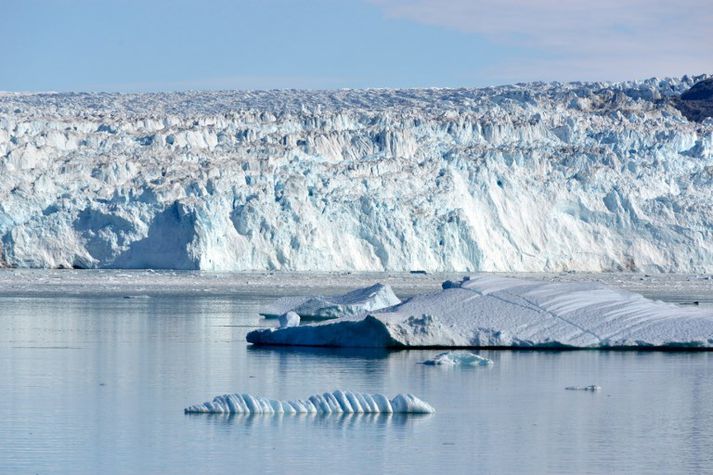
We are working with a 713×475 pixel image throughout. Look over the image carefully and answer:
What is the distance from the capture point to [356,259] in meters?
29.6

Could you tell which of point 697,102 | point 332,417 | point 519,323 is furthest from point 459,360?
point 697,102

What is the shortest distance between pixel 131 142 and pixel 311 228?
801 cm

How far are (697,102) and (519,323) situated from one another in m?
36.9

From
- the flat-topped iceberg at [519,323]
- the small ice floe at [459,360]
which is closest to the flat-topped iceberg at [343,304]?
the flat-topped iceberg at [519,323]

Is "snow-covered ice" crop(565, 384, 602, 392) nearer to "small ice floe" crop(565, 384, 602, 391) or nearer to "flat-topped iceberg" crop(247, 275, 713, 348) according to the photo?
"small ice floe" crop(565, 384, 602, 391)

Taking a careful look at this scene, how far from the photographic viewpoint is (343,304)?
15.5m

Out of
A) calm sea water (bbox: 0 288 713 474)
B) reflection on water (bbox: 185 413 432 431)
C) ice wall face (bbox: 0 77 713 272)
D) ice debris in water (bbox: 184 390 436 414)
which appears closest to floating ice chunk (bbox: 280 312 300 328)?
calm sea water (bbox: 0 288 713 474)

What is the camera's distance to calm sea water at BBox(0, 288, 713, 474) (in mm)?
6910

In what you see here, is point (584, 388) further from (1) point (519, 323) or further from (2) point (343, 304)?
(2) point (343, 304)

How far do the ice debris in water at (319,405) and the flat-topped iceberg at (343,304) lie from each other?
21.3 ft

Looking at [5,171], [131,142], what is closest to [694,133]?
[131,142]

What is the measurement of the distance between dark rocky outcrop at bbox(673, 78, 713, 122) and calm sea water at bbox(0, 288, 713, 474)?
34.2 metres

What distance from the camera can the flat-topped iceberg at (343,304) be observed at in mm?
15328

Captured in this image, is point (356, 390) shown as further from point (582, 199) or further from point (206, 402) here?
point (582, 199)
